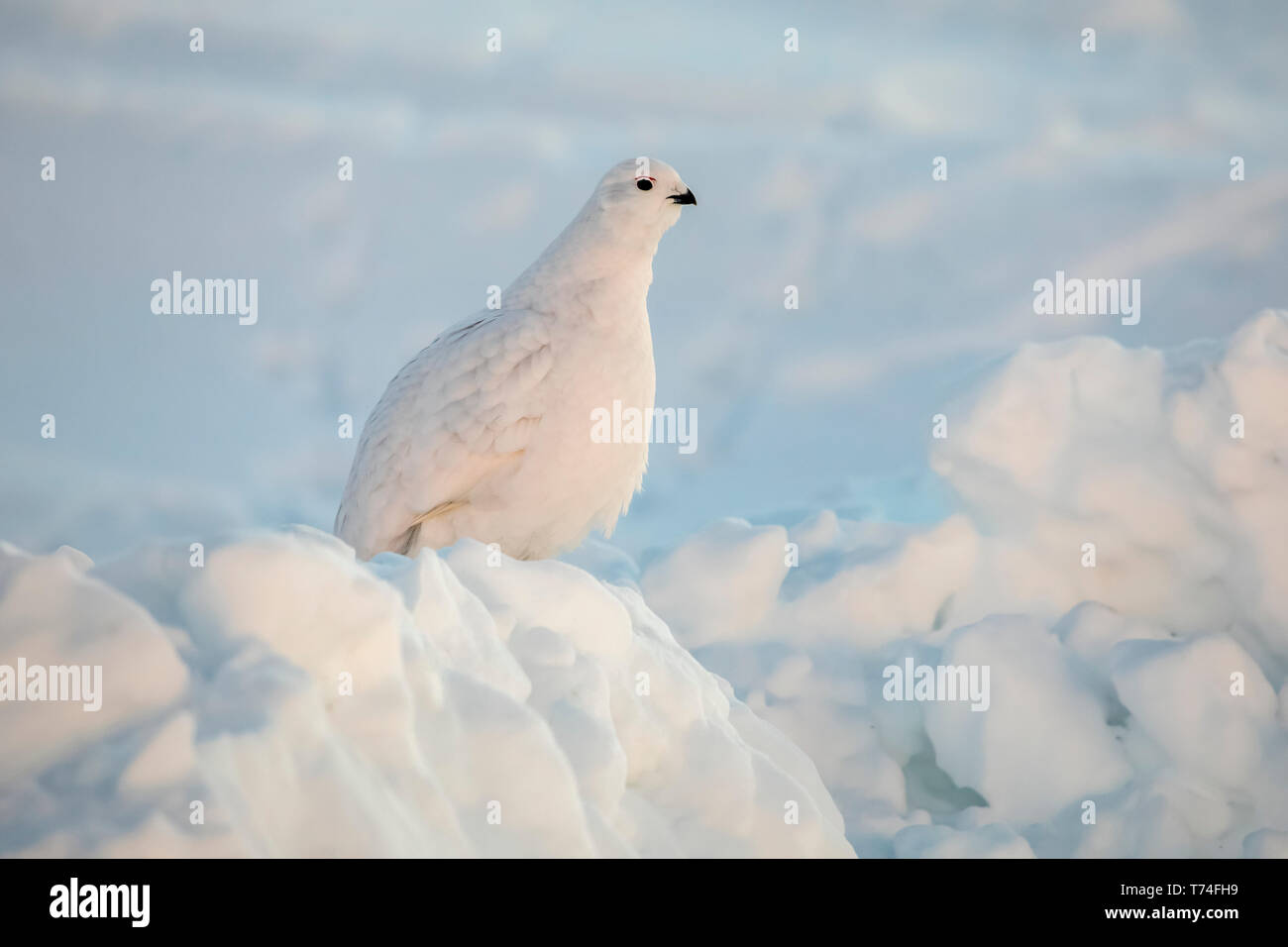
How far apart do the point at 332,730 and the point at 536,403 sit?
3.47m

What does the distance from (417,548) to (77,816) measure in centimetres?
409

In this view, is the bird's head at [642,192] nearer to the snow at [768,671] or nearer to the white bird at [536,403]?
the white bird at [536,403]

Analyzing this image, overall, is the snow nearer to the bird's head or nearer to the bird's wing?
the bird's wing

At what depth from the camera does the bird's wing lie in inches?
246

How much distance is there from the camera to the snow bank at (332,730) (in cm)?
266

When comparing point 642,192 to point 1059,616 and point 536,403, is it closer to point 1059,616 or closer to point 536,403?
point 536,403

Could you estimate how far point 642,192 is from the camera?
258 inches

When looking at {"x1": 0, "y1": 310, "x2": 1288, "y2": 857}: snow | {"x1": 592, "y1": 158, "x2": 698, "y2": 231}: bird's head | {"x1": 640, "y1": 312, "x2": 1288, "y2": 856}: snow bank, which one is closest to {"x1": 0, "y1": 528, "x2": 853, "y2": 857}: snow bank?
{"x1": 0, "y1": 310, "x2": 1288, "y2": 857}: snow

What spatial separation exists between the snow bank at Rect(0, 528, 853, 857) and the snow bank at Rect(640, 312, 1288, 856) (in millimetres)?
2148

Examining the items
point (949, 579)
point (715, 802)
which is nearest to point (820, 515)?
point (949, 579)

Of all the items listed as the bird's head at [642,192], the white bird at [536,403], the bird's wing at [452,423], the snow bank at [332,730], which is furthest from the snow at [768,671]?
the bird's head at [642,192]

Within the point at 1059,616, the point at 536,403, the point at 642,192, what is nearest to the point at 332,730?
the point at 536,403

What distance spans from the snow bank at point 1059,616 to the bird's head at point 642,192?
240cm

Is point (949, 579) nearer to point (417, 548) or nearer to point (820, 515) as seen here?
point (820, 515)
